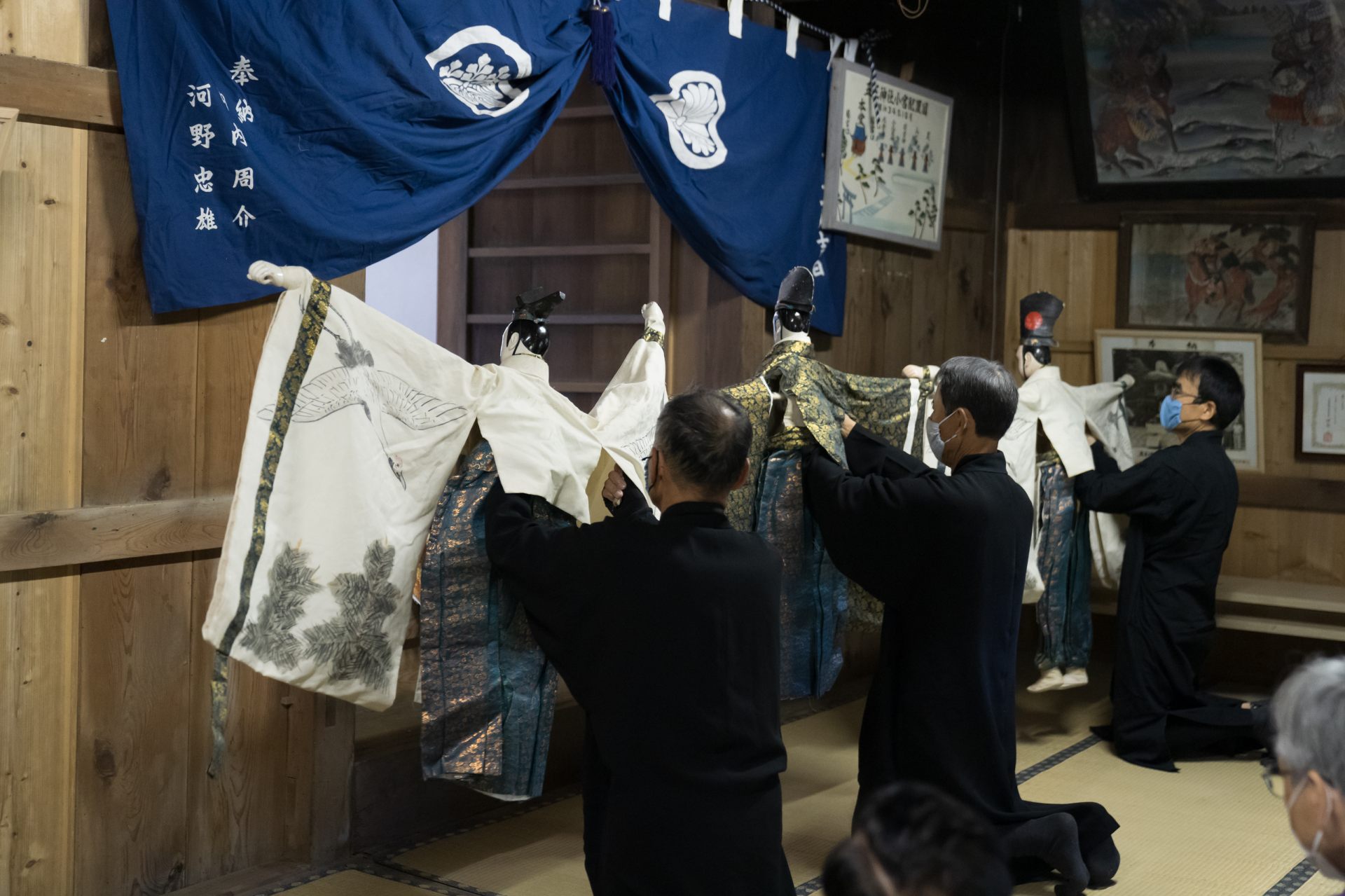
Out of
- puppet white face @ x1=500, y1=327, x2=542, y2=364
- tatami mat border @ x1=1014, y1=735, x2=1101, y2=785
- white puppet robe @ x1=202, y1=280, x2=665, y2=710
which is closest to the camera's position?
white puppet robe @ x1=202, y1=280, x2=665, y2=710

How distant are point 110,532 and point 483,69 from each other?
1.71 metres

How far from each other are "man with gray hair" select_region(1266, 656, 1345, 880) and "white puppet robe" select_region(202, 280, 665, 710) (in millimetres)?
1962

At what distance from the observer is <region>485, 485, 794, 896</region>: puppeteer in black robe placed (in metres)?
2.55

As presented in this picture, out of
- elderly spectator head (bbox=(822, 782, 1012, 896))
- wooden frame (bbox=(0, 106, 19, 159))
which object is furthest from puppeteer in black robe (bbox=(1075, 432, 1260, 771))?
elderly spectator head (bbox=(822, 782, 1012, 896))

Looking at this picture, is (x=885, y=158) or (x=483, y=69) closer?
(x=483, y=69)

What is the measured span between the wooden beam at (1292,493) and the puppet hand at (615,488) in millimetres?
4376

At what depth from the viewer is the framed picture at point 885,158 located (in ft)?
19.1

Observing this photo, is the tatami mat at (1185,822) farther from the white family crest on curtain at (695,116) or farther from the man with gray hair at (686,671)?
the white family crest on curtain at (695,116)

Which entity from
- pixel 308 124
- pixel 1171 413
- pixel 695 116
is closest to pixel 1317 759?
pixel 308 124

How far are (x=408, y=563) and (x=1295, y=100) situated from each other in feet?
17.0

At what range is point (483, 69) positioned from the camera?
4055 mm

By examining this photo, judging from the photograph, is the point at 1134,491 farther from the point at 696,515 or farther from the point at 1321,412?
the point at 696,515

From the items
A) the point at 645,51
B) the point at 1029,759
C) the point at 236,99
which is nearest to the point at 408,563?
the point at 236,99

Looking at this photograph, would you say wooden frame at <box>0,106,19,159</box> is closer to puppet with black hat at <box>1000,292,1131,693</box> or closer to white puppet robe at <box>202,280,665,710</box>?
white puppet robe at <box>202,280,665,710</box>
